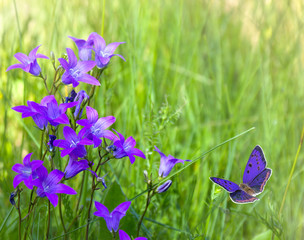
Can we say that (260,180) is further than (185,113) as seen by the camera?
No

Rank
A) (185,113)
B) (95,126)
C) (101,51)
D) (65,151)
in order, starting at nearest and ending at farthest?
(65,151) < (95,126) < (101,51) < (185,113)

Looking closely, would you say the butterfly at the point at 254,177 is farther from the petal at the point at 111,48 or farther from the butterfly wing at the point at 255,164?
the petal at the point at 111,48

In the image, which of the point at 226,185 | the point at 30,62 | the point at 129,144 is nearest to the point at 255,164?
the point at 226,185

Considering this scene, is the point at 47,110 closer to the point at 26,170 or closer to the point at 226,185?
the point at 26,170

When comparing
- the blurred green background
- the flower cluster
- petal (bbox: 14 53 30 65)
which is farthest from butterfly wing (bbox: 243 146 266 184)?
petal (bbox: 14 53 30 65)

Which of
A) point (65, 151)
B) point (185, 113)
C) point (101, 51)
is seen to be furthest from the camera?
point (185, 113)

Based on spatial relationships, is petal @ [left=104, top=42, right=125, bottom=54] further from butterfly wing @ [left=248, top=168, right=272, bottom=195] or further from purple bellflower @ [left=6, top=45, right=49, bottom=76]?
butterfly wing @ [left=248, top=168, right=272, bottom=195]
